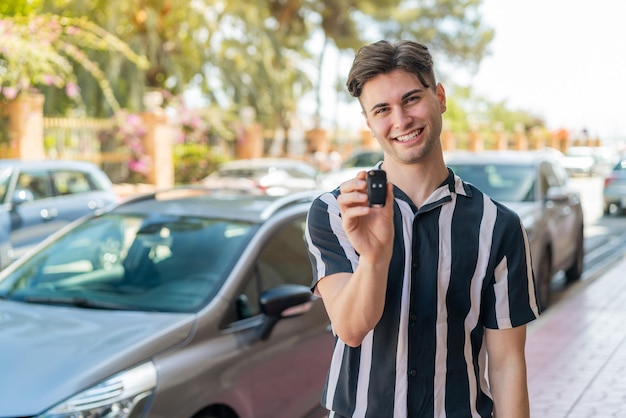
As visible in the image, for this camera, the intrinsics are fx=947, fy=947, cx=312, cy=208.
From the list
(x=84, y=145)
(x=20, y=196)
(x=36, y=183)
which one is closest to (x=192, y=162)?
(x=84, y=145)

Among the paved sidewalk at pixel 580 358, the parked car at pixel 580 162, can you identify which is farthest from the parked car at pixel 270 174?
the parked car at pixel 580 162

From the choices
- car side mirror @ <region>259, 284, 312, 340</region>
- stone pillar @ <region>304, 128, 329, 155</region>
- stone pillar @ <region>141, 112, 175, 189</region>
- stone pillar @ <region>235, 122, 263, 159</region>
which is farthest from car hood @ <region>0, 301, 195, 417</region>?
stone pillar @ <region>304, 128, 329, 155</region>

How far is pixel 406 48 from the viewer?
2.38 m

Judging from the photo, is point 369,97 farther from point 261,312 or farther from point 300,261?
point 300,261

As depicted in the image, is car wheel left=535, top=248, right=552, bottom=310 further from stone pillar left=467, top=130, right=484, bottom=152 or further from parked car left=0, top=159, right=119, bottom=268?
stone pillar left=467, top=130, right=484, bottom=152

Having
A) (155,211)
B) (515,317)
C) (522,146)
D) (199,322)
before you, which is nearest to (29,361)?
(199,322)

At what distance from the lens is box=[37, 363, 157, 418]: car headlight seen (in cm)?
369

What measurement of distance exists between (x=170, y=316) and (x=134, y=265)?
0.83 meters

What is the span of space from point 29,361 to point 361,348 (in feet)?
Result: 6.74

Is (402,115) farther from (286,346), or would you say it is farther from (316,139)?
(316,139)

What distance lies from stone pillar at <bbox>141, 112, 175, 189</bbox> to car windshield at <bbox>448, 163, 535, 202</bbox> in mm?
13858

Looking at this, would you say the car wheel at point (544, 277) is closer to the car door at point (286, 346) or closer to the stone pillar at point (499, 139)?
the car door at point (286, 346)

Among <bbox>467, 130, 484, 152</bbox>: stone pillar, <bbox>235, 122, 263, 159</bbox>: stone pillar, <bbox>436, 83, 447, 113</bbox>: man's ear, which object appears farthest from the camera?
<bbox>467, 130, 484, 152</bbox>: stone pillar

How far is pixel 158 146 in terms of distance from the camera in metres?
23.5
